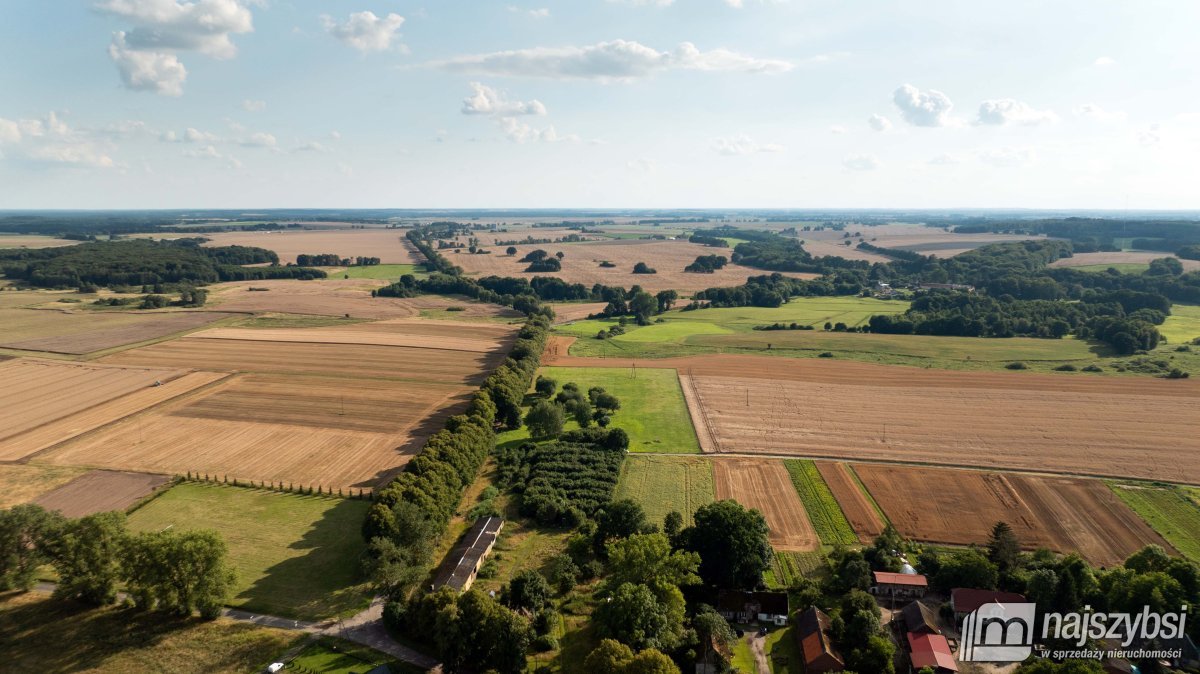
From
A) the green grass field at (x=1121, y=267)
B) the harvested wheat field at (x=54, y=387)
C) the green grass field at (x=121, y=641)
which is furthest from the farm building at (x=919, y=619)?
Answer: the green grass field at (x=1121, y=267)

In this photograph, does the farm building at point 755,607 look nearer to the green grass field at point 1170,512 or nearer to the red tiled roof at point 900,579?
the red tiled roof at point 900,579

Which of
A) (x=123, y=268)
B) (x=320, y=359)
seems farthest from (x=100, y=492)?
(x=123, y=268)

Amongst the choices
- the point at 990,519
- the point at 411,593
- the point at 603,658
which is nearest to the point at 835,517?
the point at 990,519

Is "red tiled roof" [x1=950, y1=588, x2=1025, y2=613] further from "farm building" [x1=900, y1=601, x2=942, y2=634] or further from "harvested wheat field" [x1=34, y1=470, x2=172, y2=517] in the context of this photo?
"harvested wheat field" [x1=34, y1=470, x2=172, y2=517]

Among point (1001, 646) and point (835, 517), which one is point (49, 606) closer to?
point (835, 517)

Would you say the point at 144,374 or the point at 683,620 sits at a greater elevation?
the point at 144,374
